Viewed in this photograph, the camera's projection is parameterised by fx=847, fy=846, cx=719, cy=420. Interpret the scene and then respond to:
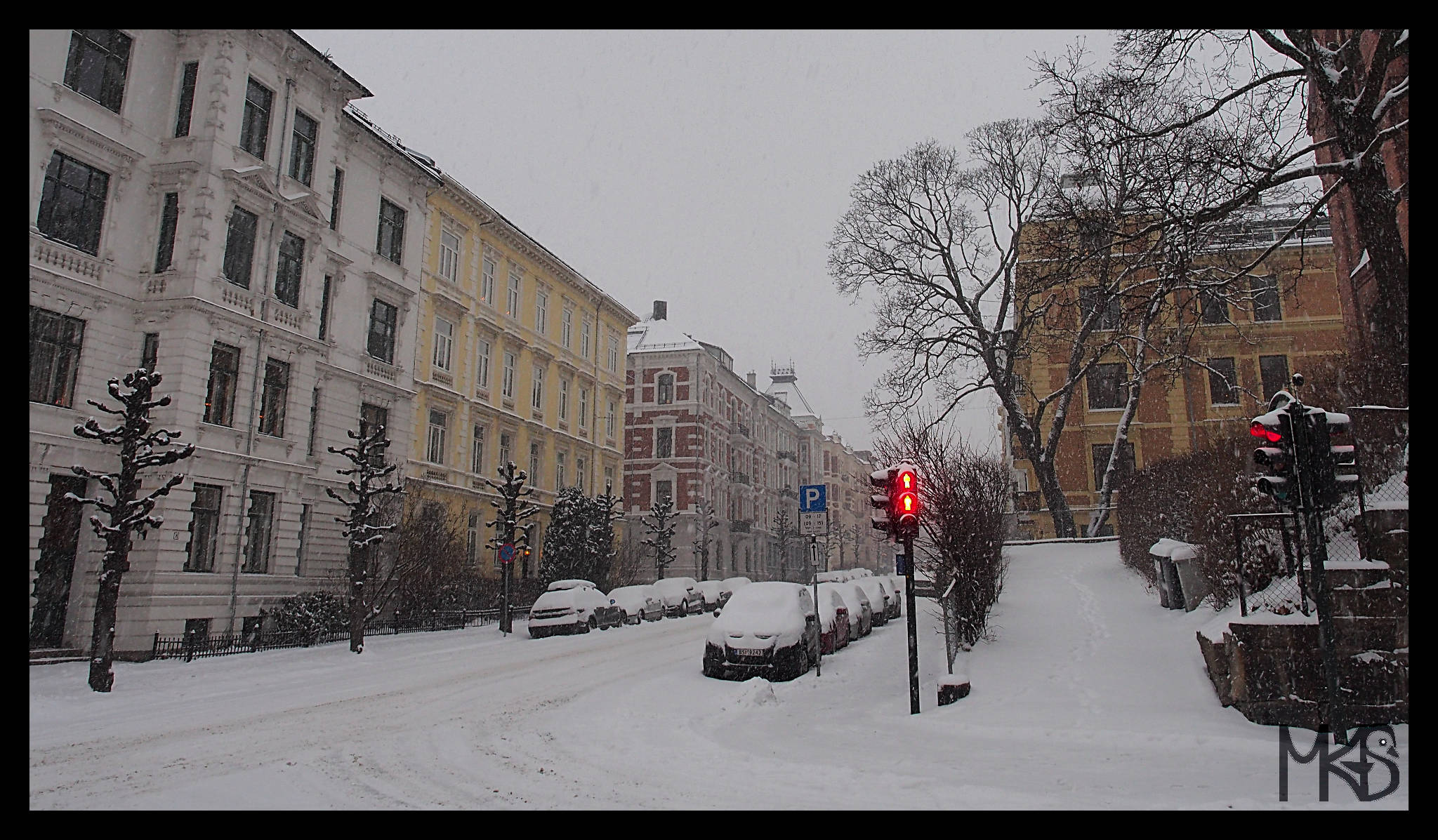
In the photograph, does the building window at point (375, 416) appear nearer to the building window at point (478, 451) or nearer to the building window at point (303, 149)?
the building window at point (478, 451)

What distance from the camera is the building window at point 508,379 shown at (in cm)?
3665

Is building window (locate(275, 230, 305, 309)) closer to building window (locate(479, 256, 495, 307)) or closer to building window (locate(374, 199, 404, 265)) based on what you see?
building window (locate(374, 199, 404, 265))

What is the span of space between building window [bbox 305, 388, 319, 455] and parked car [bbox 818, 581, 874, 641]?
1539 centimetres

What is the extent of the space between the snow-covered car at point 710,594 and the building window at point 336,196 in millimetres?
20253

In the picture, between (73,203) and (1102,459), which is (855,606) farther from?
(1102,459)

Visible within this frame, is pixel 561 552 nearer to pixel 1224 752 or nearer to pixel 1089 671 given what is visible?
pixel 1089 671

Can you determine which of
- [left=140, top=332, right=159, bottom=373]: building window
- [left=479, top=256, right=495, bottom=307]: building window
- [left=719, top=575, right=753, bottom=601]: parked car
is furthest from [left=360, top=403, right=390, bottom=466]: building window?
[left=719, top=575, right=753, bottom=601]: parked car

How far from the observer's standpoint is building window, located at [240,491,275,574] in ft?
73.4

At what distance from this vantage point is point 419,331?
1214 inches

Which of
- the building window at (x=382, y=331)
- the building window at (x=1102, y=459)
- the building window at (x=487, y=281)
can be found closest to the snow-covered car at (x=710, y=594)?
the building window at (x=487, y=281)

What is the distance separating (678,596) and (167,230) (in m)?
21.5
